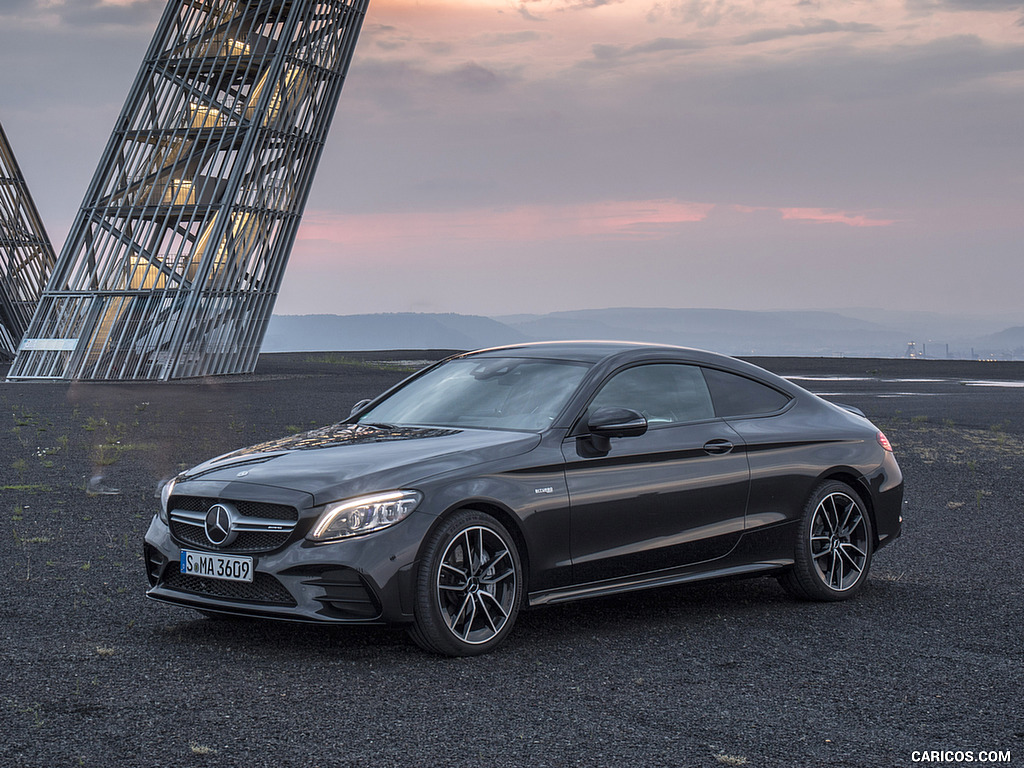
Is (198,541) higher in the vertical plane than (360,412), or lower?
lower

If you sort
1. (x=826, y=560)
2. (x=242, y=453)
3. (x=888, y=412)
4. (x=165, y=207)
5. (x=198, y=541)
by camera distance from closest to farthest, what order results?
(x=198, y=541), (x=242, y=453), (x=826, y=560), (x=888, y=412), (x=165, y=207)

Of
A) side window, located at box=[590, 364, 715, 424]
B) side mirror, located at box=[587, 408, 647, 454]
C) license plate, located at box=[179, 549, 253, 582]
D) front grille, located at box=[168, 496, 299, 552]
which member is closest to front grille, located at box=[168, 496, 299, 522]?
front grille, located at box=[168, 496, 299, 552]

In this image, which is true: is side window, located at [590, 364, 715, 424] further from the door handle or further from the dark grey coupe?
the door handle

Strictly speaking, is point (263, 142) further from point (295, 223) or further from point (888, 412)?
point (888, 412)

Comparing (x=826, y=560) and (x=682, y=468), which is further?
(x=826, y=560)

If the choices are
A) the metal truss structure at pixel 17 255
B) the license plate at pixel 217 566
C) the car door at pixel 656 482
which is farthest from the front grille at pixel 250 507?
the metal truss structure at pixel 17 255

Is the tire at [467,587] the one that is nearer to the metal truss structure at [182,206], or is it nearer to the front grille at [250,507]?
the front grille at [250,507]

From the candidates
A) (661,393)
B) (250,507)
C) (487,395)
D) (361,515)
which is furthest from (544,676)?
(661,393)

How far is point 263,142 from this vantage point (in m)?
36.5

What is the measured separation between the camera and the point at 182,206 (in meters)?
35.6

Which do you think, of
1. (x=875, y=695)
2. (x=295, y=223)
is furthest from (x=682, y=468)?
(x=295, y=223)

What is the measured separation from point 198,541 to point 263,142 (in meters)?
32.2

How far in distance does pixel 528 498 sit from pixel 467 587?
536mm

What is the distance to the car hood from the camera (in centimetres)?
559
